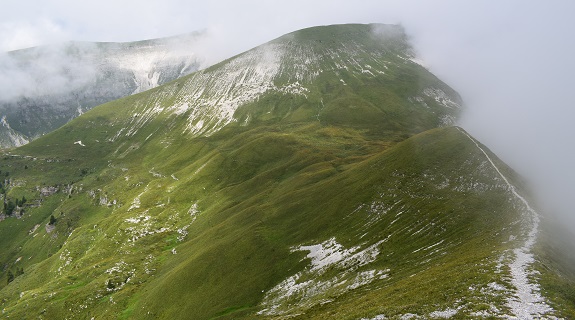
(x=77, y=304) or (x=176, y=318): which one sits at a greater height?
(x=77, y=304)

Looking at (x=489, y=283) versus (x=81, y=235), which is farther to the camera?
(x=81, y=235)

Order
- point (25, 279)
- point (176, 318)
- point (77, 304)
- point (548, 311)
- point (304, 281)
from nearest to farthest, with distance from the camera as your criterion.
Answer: point (548, 311)
point (304, 281)
point (176, 318)
point (77, 304)
point (25, 279)

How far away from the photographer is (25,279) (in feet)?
514

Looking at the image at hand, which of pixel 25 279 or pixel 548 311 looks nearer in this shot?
pixel 548 311

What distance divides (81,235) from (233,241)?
107 meters

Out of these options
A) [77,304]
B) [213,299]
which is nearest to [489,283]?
[213,299]

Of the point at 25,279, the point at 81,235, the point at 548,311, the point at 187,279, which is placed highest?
the point at 81,235

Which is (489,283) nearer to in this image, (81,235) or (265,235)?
(265,235)

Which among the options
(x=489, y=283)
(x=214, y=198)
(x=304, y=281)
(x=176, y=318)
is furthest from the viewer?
(x=214, y=198)

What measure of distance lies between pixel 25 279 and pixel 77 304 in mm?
66616

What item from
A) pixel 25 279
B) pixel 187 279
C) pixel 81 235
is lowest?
pixel 187 279

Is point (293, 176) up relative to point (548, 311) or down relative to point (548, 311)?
up

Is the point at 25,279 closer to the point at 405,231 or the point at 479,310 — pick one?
the point at 405,231

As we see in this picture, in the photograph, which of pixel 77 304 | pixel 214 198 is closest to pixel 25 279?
pixel 77 304
